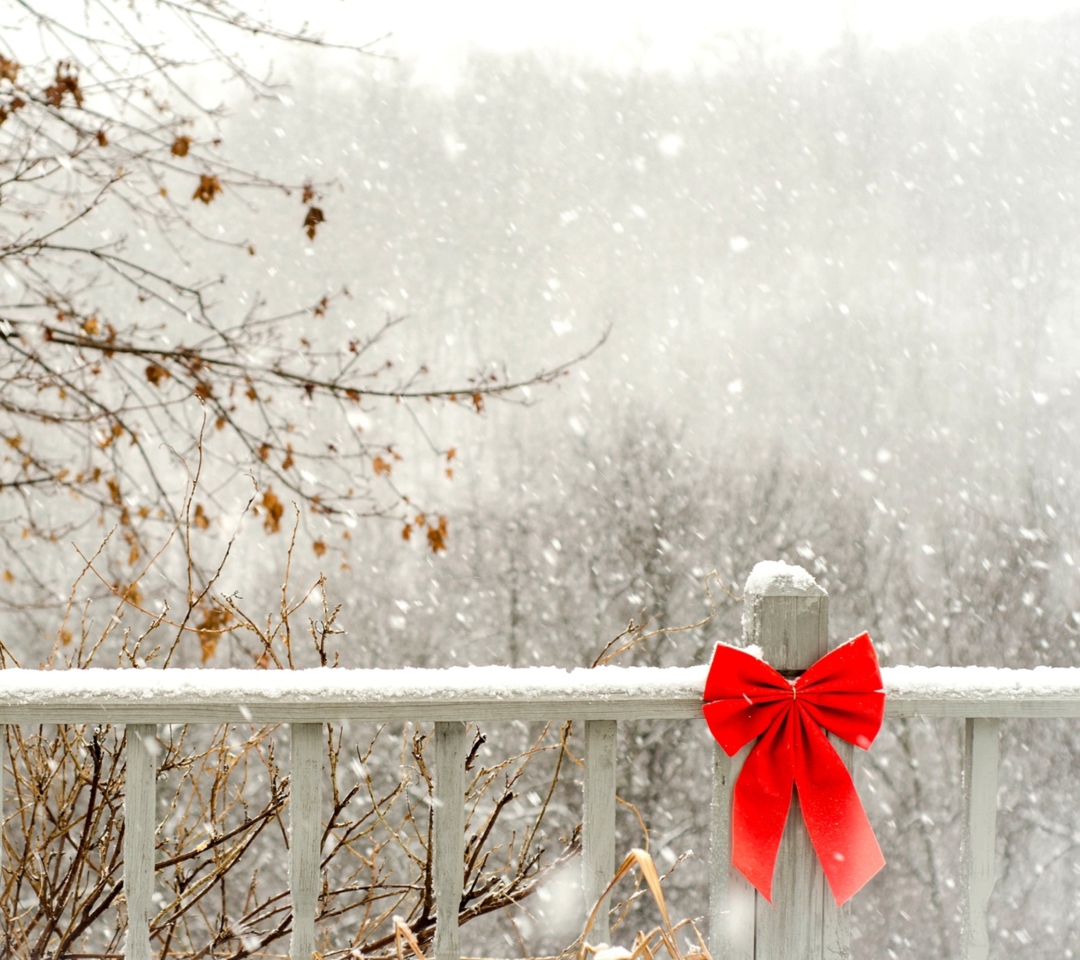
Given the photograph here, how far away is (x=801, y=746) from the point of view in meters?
1.78

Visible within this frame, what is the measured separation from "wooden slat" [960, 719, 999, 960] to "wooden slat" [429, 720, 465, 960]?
3.07 ft

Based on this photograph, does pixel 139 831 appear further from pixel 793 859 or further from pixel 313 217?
pixel 313 217

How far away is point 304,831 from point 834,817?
36.4 inches

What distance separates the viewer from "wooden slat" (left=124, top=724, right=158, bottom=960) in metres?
1.67

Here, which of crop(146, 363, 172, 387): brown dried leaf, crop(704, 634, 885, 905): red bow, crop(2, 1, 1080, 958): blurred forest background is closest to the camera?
crop(704, 634, 885, 905): red bow

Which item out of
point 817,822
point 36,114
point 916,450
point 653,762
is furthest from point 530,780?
point 817,822

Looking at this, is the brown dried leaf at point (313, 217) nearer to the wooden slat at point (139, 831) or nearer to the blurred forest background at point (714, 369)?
the wooden slat at point (139, 831)

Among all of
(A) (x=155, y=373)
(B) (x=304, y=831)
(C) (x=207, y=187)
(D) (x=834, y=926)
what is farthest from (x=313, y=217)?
(D) (x=834, y=926)

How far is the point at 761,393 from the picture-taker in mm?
28766

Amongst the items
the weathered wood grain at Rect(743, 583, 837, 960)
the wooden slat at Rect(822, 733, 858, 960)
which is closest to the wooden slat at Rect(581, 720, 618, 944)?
the weathered wood grain at Rect(743, 583, 837, 960)

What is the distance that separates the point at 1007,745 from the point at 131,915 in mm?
23547

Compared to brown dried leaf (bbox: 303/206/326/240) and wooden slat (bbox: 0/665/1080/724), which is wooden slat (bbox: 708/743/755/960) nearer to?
wooden slat (bbox: 0/665/1080/724)

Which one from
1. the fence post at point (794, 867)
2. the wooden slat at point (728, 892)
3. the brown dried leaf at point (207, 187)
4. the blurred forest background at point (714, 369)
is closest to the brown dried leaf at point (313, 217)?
the brown dried leaf at point (207, 187)

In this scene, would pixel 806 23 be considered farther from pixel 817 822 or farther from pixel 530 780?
pixel 817 822
